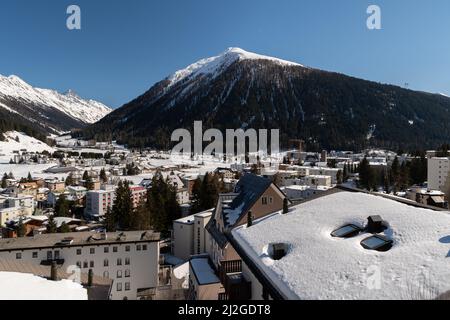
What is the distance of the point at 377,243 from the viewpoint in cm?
1149

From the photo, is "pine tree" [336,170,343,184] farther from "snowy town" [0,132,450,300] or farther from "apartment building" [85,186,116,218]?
"apartment building" [85,186,116,218]

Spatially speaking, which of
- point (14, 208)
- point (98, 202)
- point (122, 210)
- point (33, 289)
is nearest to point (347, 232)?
point (33, 289)

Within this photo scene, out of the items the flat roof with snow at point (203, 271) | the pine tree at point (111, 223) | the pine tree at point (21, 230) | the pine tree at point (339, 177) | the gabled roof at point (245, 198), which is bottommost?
the pine tree at point (21, 230)

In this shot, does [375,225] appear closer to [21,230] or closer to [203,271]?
[203,271]

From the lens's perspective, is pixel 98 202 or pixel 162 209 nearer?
pixel 162 209

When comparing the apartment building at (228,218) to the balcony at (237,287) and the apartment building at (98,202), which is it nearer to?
the balcony at (237,287)

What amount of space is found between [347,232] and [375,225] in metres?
1.01

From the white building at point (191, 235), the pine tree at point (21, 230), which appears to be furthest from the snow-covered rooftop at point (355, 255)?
→ the pine tree at point (21, 230)

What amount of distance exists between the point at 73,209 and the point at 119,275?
6040 cm

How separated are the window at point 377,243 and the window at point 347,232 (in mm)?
976

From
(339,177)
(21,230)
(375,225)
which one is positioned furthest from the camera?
(339,177)

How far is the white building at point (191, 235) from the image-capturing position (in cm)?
4797
